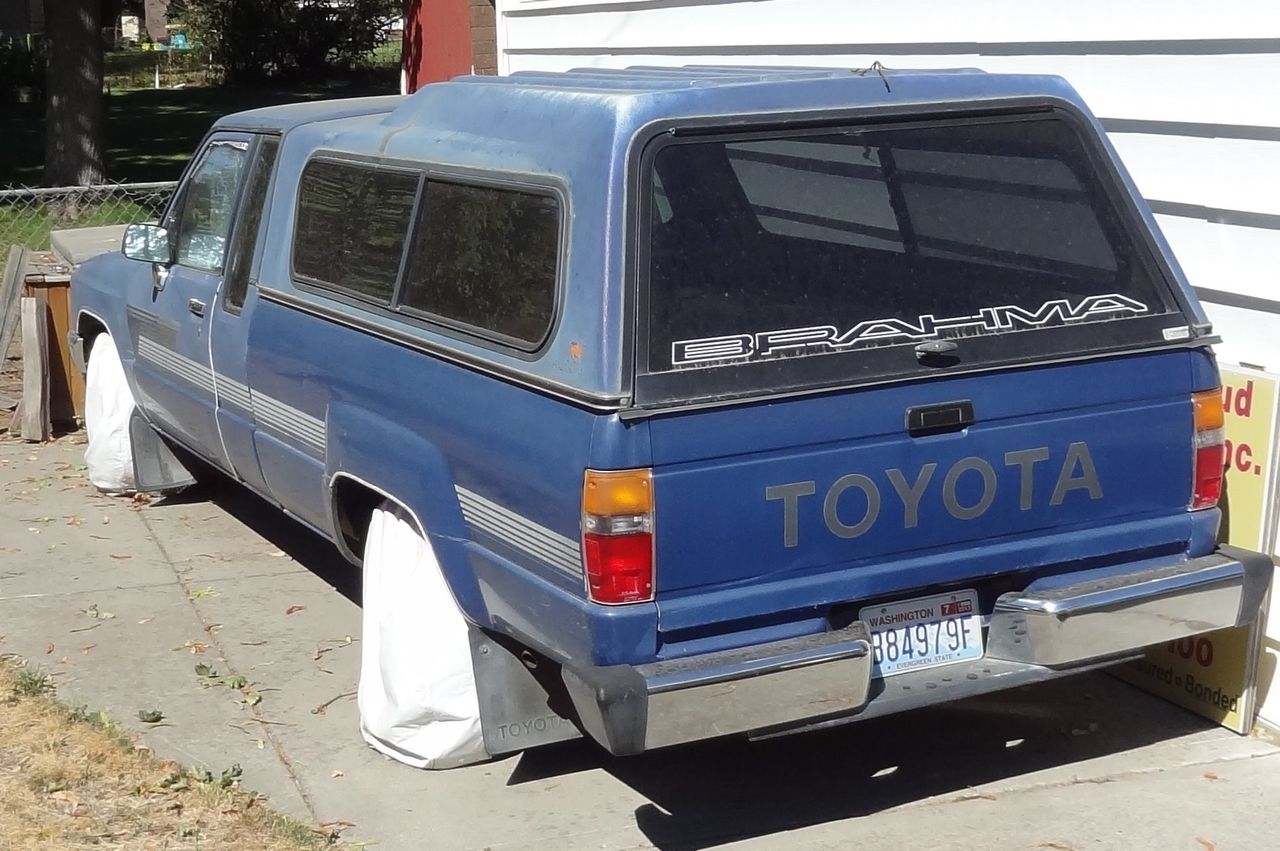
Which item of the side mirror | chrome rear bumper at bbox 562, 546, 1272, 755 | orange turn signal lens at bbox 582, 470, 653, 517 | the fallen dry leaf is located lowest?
the fallen dry leaf

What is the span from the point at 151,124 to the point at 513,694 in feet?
83.7

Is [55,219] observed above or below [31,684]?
above

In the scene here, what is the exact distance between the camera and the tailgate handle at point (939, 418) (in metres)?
4.14

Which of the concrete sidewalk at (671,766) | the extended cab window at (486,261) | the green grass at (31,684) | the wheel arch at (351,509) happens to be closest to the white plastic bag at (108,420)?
the concrete sidewalk at (671,766)

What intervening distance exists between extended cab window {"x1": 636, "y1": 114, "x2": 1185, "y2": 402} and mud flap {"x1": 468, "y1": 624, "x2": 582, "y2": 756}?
1.12m

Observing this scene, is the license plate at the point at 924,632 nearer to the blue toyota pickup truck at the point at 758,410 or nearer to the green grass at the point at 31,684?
the blue toyota pickup truck at the point at 758,410

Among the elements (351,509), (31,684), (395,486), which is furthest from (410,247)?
(31,684)

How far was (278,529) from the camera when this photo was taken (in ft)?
25.6

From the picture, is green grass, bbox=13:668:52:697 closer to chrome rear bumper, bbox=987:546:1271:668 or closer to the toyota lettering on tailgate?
the toyota lettering on tailgate

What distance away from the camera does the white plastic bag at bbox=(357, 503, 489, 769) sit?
484 centimetres

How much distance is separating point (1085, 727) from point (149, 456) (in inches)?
191

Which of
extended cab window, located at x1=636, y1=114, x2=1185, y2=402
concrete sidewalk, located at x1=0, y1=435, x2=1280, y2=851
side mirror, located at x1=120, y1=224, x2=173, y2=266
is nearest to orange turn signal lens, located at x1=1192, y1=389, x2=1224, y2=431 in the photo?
extended cab window, located at x1=636, y1=114, x2=1185, y2=402

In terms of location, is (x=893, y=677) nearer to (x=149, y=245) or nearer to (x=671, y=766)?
(x=671, y=766)

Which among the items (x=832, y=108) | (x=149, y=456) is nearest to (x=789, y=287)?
(x=832, y=108)
